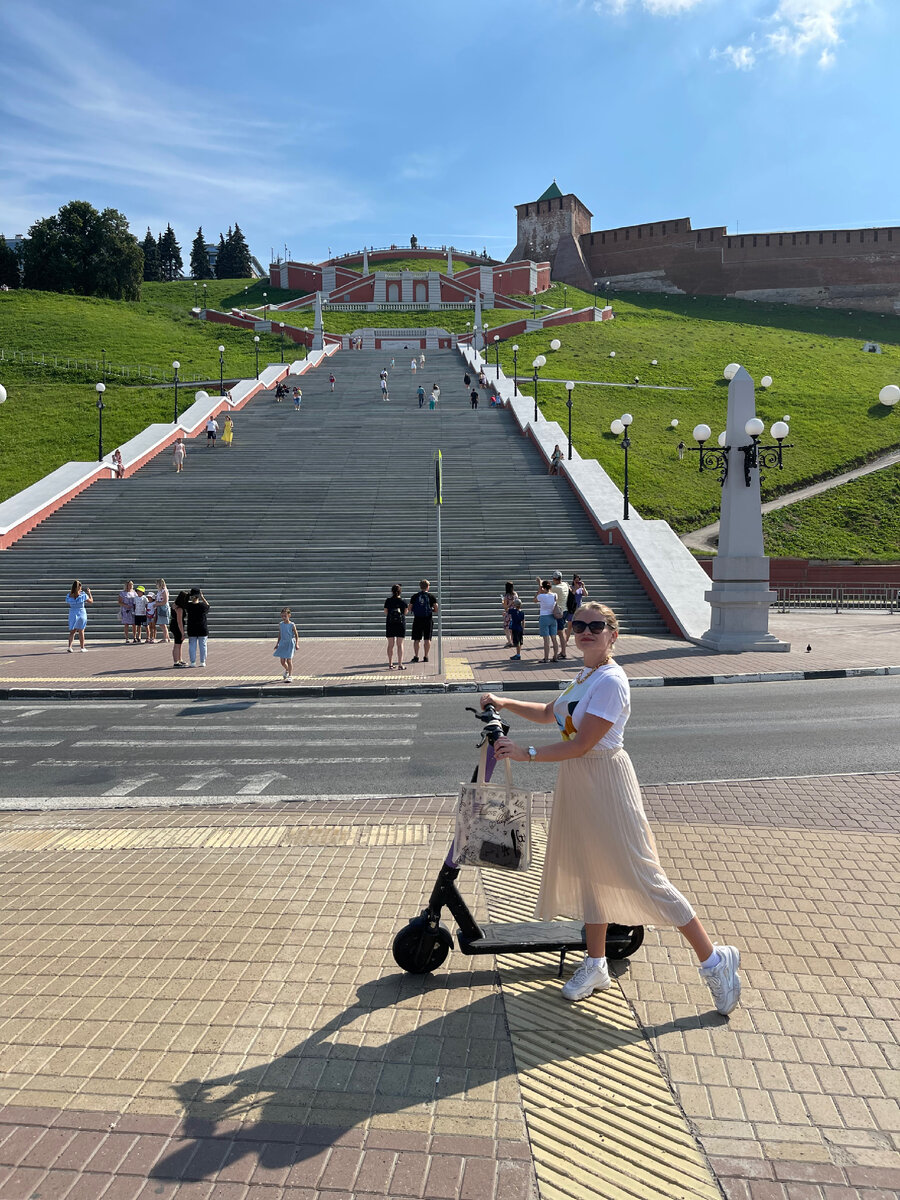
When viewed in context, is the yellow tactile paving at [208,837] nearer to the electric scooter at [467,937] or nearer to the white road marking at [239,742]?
the electric scooter at [467,937]

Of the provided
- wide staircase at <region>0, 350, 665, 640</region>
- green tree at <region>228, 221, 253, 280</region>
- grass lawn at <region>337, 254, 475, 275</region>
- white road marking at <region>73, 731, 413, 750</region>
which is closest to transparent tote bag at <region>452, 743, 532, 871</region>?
white road marking at <region>73, 731, 413, 750</region>

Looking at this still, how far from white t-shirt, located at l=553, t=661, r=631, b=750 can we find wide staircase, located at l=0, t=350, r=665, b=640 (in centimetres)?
1506

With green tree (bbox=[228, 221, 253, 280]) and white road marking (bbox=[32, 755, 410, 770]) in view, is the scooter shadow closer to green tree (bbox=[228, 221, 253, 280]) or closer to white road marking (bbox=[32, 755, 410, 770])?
white road marking (bbox=[32, 755, 410, 770])

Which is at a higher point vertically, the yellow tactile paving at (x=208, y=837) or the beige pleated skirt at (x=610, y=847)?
the beige pleated skirt at (x=610, y=847)

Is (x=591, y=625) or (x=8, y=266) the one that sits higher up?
(x=8, y=266)

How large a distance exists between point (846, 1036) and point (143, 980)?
3.46 meters

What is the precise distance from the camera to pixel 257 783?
834 cm

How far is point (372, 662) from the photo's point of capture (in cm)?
1557

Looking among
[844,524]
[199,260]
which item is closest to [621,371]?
[844,524]

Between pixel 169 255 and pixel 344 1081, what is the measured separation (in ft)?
465

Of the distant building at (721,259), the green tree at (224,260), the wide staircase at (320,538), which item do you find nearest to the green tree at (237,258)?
the green tree at (224,260)

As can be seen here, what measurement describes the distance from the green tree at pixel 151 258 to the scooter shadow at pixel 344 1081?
13643 centimetres

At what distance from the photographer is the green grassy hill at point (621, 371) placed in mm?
37469

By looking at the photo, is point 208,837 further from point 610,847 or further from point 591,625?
point 591,625
